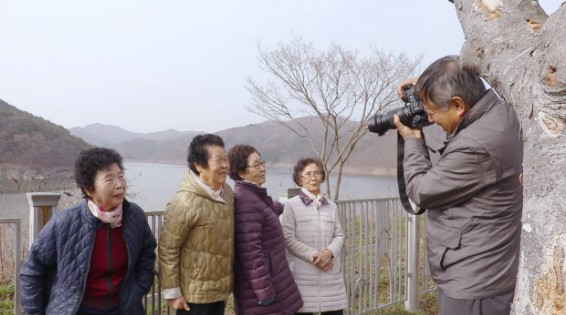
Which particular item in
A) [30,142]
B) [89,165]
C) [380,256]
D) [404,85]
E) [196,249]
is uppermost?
[30,142]

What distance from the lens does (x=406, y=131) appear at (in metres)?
2.17

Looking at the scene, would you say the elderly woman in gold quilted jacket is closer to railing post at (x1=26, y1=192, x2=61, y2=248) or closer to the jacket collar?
the jacket collar

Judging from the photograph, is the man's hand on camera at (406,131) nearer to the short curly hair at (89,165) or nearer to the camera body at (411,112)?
the camera body at (411,112)

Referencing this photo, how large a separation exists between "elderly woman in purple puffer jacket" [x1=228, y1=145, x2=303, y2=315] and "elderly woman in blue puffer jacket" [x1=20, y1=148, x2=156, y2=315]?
0.57 m

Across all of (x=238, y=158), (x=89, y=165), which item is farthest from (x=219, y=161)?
(x=89, y=165)

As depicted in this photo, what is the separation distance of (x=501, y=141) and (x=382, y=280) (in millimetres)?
3660

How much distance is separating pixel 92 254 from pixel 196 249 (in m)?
0.56

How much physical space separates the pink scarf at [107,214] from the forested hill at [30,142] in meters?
8.18

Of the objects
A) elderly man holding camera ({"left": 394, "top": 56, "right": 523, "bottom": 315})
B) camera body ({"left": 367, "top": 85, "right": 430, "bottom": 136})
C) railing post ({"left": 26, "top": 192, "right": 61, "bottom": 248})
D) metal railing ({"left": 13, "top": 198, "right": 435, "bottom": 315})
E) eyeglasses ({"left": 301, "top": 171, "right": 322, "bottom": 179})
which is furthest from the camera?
metal railing ({"left": 13, "top": 198, "right": 435, "bottom": 315})

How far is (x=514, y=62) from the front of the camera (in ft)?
5.43

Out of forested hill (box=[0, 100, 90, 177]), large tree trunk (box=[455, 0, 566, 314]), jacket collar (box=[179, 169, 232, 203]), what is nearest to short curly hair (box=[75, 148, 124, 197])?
jacket collar (box=[179, 169, 232, 203])

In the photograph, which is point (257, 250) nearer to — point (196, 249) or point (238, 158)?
point (196, 249)

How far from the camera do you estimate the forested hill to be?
1128 centimetres

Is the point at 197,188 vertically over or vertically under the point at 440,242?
over
